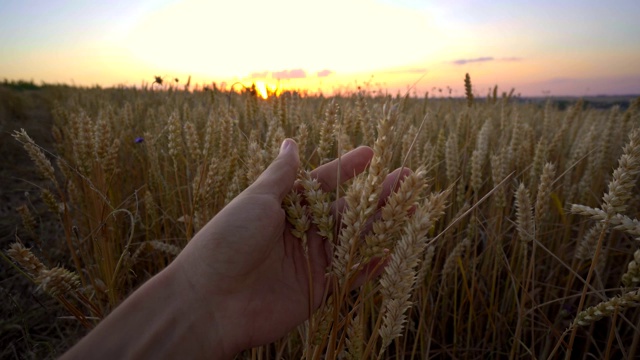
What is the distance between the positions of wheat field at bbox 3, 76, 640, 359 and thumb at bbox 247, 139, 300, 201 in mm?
45

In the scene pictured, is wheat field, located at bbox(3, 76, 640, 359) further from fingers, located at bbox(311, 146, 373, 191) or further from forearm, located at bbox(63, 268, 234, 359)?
forearm, located at bbox(63, 268, 234, 359)

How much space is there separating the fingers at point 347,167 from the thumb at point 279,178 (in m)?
0.16

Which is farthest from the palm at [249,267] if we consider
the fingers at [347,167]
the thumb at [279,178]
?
the fingers at [347,167]

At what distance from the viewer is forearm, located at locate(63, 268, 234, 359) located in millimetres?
867

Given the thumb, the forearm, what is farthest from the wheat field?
the forearm

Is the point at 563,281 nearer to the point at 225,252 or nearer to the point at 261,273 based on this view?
the point at 261,273

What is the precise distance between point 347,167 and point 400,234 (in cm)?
29

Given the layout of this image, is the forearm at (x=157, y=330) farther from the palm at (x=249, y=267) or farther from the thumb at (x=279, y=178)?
the thumb at (x=279, y=178)

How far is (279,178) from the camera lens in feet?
3.28

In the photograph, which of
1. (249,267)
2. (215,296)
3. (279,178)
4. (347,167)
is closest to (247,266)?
(249,267)

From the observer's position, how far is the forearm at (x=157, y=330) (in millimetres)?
867

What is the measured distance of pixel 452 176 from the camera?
195cm

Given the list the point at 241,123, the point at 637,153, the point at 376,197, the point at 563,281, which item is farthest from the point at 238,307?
the point at 241,123

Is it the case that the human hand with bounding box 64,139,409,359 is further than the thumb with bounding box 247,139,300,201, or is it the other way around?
the thumb with bounding box 247,139,300,201
